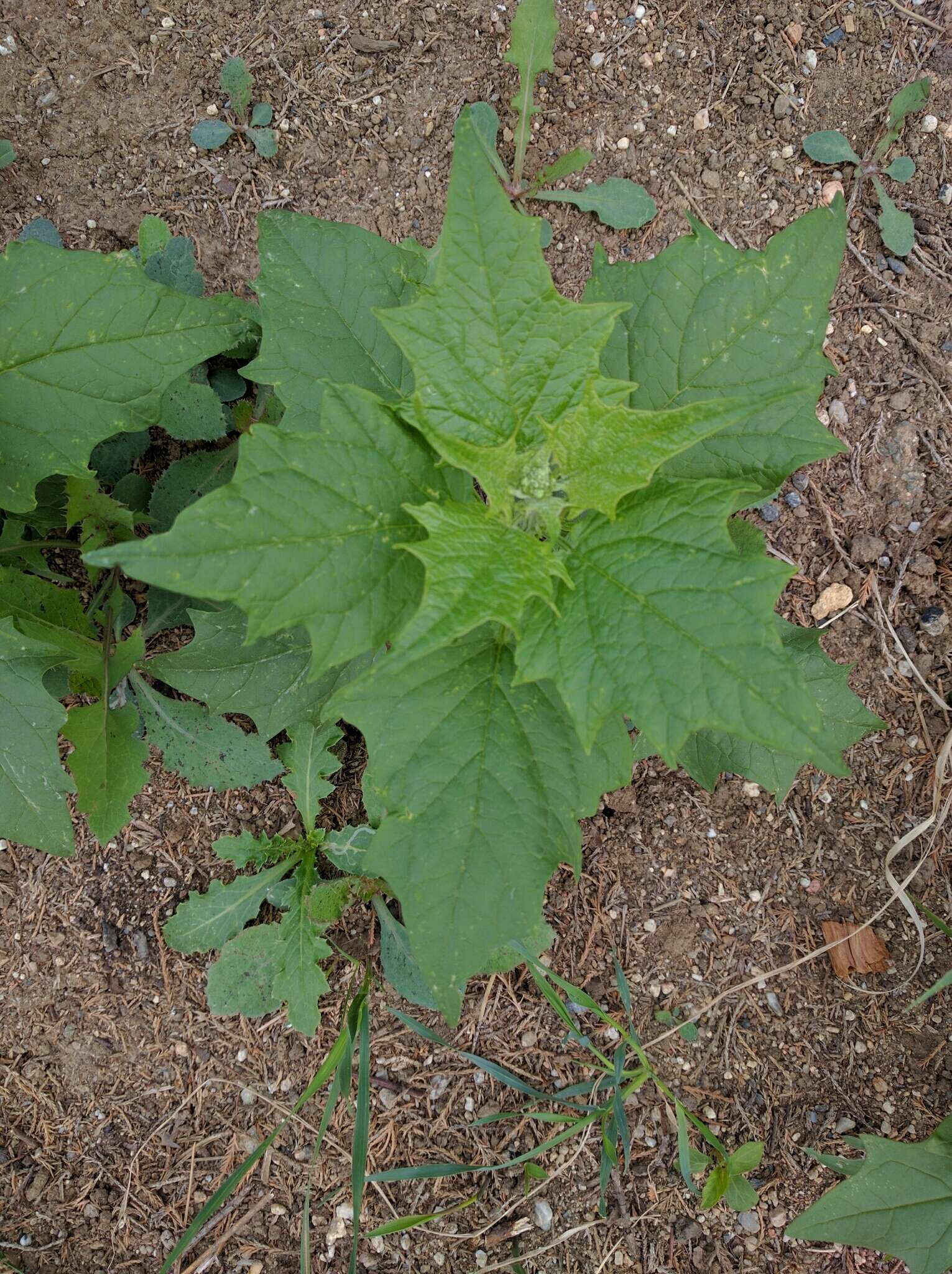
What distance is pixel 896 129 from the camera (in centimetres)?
377

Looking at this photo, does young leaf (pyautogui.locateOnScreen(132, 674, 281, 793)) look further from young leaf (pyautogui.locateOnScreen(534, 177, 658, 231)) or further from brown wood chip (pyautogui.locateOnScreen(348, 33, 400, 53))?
brown wood chip (pyautogui.locateOnScreen(348, 33, 400, 53))

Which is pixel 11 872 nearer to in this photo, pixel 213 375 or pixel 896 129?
pixel 213 375

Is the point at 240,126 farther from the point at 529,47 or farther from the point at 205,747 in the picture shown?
the point at 205,747

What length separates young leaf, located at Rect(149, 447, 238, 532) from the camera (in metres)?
3.49

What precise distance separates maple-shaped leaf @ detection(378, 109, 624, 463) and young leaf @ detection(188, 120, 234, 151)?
2067 mm

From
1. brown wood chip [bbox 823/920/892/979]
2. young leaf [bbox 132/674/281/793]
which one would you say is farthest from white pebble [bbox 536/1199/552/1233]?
young leaf [bbox 132/674/281/793]

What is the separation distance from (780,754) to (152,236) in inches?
116

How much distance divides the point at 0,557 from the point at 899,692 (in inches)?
138

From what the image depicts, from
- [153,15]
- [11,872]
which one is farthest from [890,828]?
[153,15]

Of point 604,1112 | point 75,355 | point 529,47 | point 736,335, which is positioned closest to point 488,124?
point 529,47

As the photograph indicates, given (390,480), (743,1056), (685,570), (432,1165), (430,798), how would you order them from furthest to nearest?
(743,1056) → (432,1165) → (430,798) → (390,480) → (685,570)

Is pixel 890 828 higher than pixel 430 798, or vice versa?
pixel 430 798

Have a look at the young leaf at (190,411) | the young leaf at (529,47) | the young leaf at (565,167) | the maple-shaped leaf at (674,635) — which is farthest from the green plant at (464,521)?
the young leaf at (529,47)

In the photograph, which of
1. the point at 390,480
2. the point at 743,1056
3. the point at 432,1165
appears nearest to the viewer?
the point at 390,480
